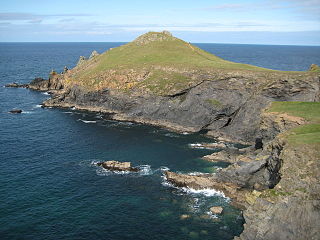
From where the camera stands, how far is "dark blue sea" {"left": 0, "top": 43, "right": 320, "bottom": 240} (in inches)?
1639

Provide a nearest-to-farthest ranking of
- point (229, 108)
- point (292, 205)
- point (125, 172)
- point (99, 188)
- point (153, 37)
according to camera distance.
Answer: point (292, 205) → point (99, 188) → point (125, 172) → point (229, 108) → point (153, 37)

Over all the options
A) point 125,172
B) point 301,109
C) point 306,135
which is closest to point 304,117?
point 301,109

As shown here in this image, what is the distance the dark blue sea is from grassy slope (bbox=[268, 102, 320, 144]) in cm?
1403

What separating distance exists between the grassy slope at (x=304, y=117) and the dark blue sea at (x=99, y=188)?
14034 mm

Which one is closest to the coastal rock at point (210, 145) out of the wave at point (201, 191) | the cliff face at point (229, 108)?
the cliff face at point (229, 108)

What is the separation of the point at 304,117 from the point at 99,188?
124 feet

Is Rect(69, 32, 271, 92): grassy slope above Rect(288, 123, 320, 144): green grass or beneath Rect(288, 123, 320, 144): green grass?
above

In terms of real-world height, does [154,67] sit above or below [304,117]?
above

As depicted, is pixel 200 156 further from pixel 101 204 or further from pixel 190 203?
pixel 101 204

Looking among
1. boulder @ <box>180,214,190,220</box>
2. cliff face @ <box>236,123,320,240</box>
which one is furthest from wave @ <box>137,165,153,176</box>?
cliff face @ <box>236,123,320,240</box>

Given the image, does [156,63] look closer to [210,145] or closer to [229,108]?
[229,108]

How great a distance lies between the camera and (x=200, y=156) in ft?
221

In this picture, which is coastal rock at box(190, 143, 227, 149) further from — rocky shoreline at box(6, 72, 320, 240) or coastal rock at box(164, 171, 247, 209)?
coastal rock at box(164, 171, 247, 209)

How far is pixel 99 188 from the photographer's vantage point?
174 ft
